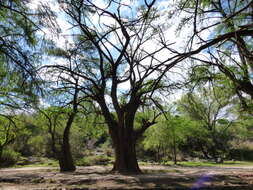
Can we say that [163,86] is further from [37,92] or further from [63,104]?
[37,92]

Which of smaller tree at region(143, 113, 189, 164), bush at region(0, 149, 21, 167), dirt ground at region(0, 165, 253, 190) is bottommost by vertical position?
dirt ground at region(0, 165, 253, 190)

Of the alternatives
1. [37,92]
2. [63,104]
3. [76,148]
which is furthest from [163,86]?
[76,148]

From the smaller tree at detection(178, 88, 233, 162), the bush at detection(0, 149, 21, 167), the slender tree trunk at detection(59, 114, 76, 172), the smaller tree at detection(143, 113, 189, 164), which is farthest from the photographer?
the smaller tree at detection(178, 88, 233, 162)

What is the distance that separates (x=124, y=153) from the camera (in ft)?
35.4

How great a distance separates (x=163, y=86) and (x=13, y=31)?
8.34m

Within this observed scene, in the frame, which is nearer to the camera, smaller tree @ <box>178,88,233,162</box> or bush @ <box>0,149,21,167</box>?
bush @ <box>0,149,21,167</box>

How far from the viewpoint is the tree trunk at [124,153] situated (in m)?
10.6

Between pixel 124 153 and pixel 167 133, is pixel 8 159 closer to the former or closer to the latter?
pixel 167 133

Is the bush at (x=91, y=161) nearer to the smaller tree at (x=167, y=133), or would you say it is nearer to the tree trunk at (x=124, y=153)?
the smaller tree at (x=167, y=133)

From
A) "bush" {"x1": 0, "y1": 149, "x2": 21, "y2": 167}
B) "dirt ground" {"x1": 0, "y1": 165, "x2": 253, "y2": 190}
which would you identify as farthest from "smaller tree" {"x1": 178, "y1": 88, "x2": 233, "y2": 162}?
"bush" {"x1": 0, "y1": 149, "x2": 21, "y2": 167}

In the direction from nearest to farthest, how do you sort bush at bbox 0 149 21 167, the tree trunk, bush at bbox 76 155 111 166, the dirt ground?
the dirt ground
the tree trunk
bush at bbox 76 155 111 166
bush at bbox 0 149 21 167

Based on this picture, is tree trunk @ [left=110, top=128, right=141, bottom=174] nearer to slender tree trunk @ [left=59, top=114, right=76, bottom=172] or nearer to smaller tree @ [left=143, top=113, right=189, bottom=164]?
slender tree trunk @ [left=59, top=114, right=76, bottom=172]

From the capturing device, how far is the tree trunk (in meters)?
10.6

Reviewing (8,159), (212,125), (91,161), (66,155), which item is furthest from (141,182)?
(212,125)
